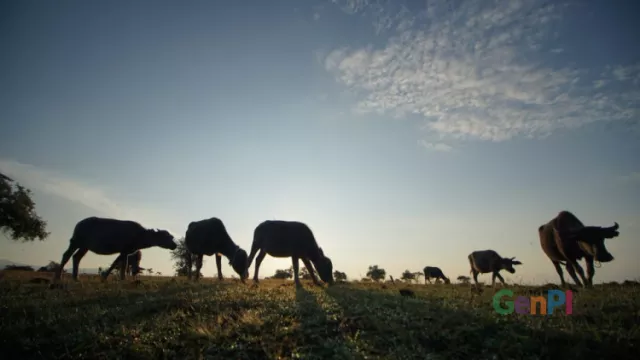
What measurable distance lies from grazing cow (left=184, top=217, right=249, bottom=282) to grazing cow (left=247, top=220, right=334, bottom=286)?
333cm

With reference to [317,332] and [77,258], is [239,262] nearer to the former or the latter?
[77,258]

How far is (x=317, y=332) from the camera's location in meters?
5.40

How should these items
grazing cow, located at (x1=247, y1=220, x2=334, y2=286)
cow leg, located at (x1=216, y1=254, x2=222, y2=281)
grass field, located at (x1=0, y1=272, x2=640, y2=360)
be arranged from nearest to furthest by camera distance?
grass field, located at (x1=0, y1=272, x2=640, y2=360) < grazing cow, located at (x1=247, y1=220, x2=334, y2=286) < cow leg, located at (x1=216, y1=254, x2=222, y2=281)

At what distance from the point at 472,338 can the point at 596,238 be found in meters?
11.7

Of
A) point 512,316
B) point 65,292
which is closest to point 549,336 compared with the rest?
point 512,316

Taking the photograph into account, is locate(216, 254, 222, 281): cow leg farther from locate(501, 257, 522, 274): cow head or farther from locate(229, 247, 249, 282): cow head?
locate(501, 257, 522, 274): cow head

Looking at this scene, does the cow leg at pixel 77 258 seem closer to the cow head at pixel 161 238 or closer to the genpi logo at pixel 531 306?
the cow head at pixel 161 238

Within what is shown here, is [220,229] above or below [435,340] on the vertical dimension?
above

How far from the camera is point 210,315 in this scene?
21.0 feet

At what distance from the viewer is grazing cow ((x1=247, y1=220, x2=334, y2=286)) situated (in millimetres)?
14984

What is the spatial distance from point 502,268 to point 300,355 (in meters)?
19.6

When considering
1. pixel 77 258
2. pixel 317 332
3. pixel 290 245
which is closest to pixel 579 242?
pixel 290 245

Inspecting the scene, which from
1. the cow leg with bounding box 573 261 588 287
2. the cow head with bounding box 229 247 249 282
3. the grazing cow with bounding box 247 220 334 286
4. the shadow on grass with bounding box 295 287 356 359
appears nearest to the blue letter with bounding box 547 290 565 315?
the shadow on grass with bounding box 295 287 356 359

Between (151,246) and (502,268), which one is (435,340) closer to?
(151,246)
